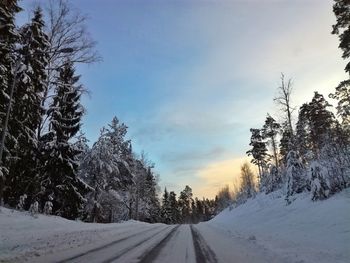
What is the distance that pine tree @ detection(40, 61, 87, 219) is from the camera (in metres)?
31.5

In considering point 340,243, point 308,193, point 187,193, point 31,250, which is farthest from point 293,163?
point 187,193

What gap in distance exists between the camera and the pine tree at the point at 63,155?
31.5 metres

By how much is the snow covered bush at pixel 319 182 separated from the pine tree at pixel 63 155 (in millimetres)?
19135

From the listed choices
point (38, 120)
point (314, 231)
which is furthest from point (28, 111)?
→ point (314, 231)

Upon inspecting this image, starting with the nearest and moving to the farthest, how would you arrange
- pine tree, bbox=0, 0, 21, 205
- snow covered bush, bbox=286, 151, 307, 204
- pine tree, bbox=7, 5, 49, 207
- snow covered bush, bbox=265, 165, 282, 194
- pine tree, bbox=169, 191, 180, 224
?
pine tree, bbox=0, 0, 21, 205, snow covered bush, bbox=286, 151, 307, 204, pine tree, bbox=7, 5, 49, 207, snow covered bush, bbox=265, 165, 282, 194, pine tree, bbox=169, 191, 180, 224

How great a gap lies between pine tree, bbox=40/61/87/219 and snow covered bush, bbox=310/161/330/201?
19.1m

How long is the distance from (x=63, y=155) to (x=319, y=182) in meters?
21.2

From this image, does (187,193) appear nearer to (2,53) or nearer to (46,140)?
(46,140)

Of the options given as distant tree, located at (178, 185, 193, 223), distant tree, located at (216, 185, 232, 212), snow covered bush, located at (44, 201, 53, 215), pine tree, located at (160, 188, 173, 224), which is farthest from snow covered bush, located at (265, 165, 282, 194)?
distant tree, located at (178, 185, 193, 223)

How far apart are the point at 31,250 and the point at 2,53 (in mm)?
14262

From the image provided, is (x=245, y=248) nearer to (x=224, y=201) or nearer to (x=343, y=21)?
(x=343, y=21)

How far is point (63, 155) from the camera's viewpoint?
32281 millimetres

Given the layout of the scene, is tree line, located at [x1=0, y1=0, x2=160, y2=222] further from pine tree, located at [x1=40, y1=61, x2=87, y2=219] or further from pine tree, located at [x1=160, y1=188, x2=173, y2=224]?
pine tree, located at [x1=160, y1=188, x2=173, y2=224]

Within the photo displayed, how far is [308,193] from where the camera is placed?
2317cm
